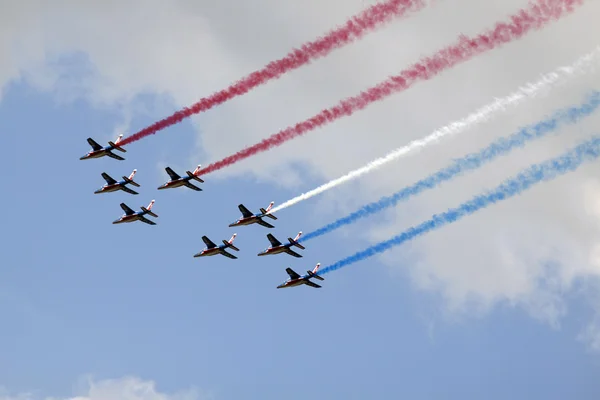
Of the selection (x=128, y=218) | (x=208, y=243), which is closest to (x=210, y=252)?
(x=208, y=243)

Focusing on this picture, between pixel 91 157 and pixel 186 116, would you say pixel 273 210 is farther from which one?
pixel 91 157

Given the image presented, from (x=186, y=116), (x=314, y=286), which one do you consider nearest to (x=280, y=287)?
(x=314, y=286)

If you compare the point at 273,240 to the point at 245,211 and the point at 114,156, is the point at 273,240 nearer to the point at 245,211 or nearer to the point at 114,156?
the point at 245,211

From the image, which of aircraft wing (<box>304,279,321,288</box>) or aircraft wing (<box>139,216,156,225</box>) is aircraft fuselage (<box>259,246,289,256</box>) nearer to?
aircraft wing (<box>304,279,321,288</box>)

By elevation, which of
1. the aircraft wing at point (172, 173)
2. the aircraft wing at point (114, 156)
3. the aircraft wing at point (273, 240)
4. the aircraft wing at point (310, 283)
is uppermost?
the aircraft wing at point (114, 156)

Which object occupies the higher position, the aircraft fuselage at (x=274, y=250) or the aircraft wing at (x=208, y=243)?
the aircraft wing at (x=208, y=243)

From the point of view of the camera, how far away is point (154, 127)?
62.2 metres

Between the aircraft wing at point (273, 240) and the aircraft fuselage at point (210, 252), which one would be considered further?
the aircraft fuselage at point (210, 252)

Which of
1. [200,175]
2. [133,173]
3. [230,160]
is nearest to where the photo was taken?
[230,160]

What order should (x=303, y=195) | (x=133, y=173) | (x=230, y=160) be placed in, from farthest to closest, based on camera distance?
(x=133, y=173) → (x=230, y=160) → (x=303, y=195)

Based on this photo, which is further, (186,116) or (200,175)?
(200,175)

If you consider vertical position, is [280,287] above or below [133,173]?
below

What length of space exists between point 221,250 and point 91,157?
9106mm

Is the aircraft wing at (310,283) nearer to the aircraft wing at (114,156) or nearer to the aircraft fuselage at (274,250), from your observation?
the aircraft fuselage at (274,250)
